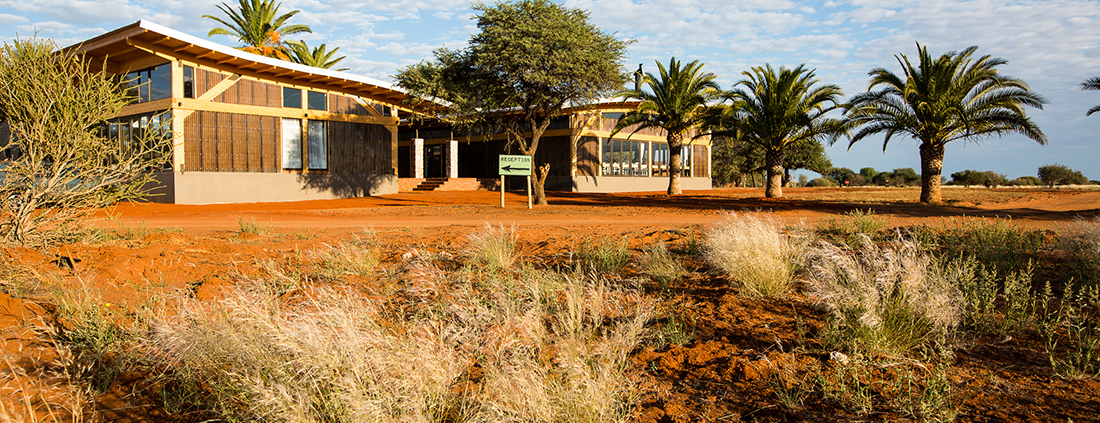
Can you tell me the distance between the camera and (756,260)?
5.73 meters

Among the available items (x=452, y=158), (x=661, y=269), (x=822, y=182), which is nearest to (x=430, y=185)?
(x=452, y=158)

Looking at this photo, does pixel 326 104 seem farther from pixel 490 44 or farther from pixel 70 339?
pixel 70 339

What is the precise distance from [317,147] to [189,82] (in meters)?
5.37

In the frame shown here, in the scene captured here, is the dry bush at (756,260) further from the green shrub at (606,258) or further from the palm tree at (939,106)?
the palm tree at (939,106)

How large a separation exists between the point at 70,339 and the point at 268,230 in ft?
21.9

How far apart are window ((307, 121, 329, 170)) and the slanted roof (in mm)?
1714

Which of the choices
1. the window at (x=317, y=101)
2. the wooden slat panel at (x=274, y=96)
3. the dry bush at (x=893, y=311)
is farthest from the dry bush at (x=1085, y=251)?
the window at (x=317, y=101)

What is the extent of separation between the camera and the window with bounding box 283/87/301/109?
2320 cm

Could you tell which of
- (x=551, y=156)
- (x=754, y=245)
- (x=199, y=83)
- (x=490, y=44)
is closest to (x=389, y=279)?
(x=754, y=245)

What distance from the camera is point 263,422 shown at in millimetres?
3111

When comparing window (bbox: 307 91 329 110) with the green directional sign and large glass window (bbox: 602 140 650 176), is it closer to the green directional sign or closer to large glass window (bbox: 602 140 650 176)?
the green directional sign

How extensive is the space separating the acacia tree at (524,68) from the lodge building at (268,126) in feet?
11.3

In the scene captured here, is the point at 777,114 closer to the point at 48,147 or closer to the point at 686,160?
the point at 686,160

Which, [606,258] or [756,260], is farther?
[606,258]
